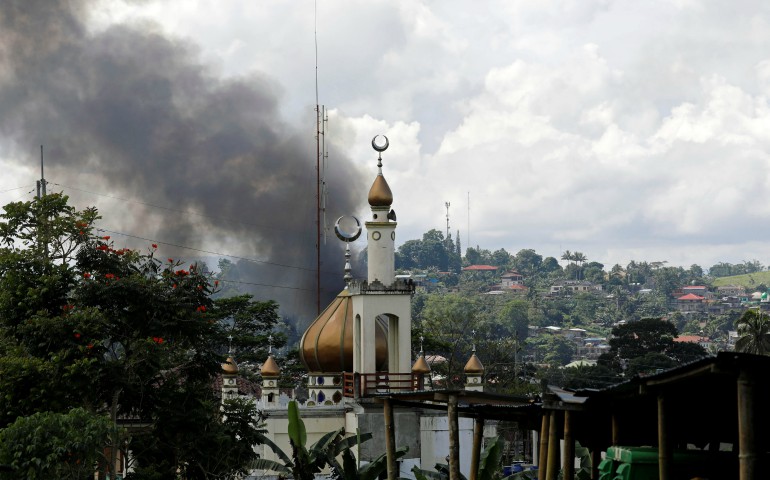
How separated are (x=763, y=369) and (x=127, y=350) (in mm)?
20224

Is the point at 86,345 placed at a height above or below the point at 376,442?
above

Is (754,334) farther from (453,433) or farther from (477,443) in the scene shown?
(453,433)

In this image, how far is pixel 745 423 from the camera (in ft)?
44.9

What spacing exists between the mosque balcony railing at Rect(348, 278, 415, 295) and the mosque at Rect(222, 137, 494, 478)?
0.03 metres

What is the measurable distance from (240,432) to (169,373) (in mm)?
2435

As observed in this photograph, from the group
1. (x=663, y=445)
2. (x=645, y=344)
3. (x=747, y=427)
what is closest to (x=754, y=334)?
(x=645, y=344)

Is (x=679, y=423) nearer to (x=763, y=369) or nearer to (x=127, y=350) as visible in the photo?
(x=763, y=369)

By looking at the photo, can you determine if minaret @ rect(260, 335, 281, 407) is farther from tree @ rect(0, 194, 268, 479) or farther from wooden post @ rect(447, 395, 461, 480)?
wooden post @ rect(447, 395, 461, 480)

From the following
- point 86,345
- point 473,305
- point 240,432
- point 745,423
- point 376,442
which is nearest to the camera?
point 745,423

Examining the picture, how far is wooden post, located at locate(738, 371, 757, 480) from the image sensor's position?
13.7 metres

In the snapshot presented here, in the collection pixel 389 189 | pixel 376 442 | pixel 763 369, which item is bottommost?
pixel 376 442

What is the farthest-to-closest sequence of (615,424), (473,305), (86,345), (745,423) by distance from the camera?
1. (473,305)
2. (86,345)
3. (615,424)
4. (745,423)

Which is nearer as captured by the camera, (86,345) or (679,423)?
(679,423)

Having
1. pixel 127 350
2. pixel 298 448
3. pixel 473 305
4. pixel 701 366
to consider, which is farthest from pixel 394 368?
pixel 473 305
